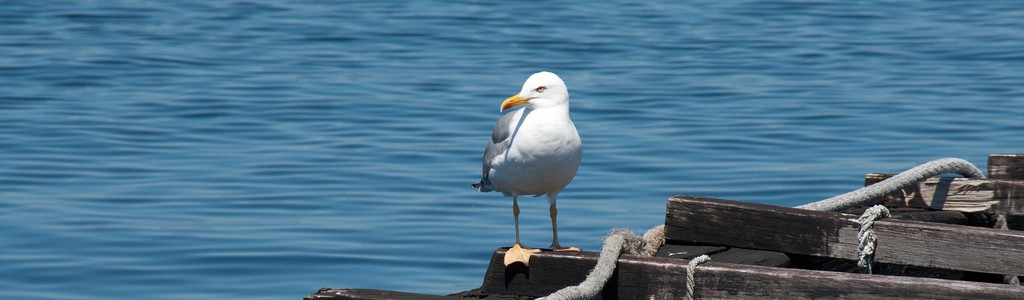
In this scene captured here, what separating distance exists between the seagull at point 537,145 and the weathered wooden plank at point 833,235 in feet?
1.66

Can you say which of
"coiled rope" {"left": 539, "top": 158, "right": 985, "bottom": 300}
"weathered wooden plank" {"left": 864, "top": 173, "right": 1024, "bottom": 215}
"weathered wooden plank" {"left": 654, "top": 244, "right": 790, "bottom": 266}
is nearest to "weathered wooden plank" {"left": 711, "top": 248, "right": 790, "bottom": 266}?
"weathered wooden plank" {"left": 654, "top": 244, "right": 790, "bottom": 266}

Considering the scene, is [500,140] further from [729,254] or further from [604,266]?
[604,266]

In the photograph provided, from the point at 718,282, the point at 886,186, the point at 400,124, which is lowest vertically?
the point at 718,282

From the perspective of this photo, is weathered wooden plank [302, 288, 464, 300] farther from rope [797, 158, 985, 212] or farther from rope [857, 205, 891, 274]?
rope [797, 158, 985, 212]

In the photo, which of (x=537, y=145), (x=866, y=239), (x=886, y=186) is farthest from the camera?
(x=886, y=186)

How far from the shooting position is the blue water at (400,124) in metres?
9.81

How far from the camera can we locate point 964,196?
21.8ft

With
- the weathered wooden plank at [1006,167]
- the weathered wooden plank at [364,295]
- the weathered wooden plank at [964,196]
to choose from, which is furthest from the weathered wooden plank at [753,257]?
the weathered wooden plank at [1006,167]

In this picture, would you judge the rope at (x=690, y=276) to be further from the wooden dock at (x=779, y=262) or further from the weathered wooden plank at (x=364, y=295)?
the weathered wooden plank at (x=364, y=295)

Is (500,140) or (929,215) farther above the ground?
(500,140)

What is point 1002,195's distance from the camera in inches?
257

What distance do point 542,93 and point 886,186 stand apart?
1.63 metres

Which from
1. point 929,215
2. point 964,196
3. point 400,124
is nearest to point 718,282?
point 929,215

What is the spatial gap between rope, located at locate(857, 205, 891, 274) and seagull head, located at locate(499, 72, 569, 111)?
4.47 ft
